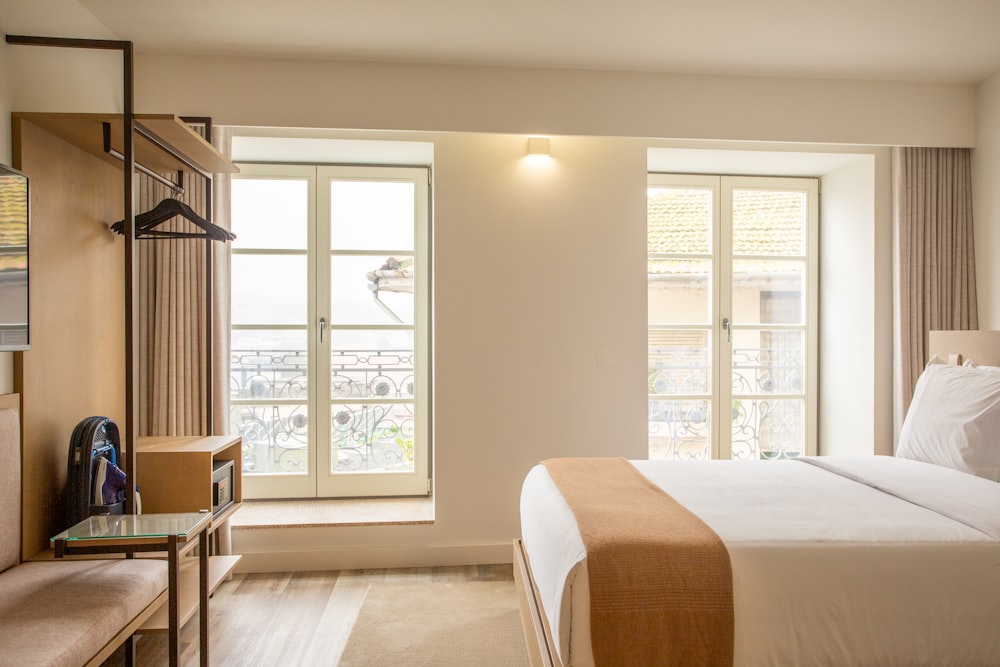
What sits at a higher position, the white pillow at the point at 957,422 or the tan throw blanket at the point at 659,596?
the white pillow at the point at 957,422

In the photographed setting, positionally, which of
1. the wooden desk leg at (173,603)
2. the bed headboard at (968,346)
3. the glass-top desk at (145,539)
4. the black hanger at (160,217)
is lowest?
the wooden desk leg at (173,603)

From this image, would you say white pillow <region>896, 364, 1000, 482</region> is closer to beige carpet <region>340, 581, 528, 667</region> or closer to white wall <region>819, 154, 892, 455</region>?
white wall <region>819, 154, 892, 455</region>

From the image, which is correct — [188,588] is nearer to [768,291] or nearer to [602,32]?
[602,32]

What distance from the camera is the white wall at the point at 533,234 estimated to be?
3221 millimetres

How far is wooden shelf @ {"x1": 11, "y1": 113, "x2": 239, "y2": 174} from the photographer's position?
85.5 inches

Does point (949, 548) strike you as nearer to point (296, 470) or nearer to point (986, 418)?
point (986, 418)

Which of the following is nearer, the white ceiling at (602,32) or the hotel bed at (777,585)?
the hotel bed at (777,585)

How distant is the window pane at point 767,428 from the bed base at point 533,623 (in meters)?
2.11

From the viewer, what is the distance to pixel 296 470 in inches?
149

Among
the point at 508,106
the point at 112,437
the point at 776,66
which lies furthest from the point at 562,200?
the point at 112,437

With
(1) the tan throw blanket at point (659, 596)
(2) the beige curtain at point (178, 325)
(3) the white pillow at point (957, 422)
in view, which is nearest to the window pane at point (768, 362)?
(3) the white pillow at point (957, 422)

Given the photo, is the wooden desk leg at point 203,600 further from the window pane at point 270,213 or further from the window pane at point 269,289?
the window pane at point 270,213

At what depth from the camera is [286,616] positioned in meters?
2.72

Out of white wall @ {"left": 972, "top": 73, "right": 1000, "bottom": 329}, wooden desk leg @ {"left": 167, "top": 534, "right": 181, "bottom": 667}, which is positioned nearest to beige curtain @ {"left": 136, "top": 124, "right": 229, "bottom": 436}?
wooden desk leg @ {"left": 167, "top": 534, "right": 181, "bottom": 667}
